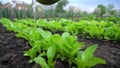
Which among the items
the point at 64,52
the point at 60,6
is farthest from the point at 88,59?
the point at 60,6

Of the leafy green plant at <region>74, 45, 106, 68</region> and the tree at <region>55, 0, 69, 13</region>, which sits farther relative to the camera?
the tree at <region>55, 0, 69, 13</region>

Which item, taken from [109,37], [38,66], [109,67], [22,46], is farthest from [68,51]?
[109,37]

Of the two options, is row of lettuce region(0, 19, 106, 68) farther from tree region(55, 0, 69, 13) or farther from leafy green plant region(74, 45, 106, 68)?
tree region(55, 0, 69, 13)

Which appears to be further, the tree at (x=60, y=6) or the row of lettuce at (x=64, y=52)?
the tree at (x=60, y=6)

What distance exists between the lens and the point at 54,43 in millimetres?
2160

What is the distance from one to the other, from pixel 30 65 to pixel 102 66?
2.23 ft

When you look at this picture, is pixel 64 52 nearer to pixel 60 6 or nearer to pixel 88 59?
pixel 88 59

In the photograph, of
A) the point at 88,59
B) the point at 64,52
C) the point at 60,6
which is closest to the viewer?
the point at 88,59

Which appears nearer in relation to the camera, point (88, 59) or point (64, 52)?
point (88, 59)

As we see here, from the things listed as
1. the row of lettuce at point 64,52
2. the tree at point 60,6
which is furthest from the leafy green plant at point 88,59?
the tree at point 60,6

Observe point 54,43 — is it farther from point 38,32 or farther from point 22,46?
point 22,46

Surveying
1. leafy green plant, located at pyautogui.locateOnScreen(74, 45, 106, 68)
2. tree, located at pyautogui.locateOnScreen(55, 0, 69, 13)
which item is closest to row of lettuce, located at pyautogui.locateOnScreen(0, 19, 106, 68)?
leafy green plant, located at pyautogui.locateOnScreen(74, 45, 106, 68)

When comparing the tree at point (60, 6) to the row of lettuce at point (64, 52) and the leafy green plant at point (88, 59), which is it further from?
the leafy green plant at point (88, 59)

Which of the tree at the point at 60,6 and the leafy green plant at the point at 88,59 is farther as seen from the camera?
the tree at the point at 60,6
